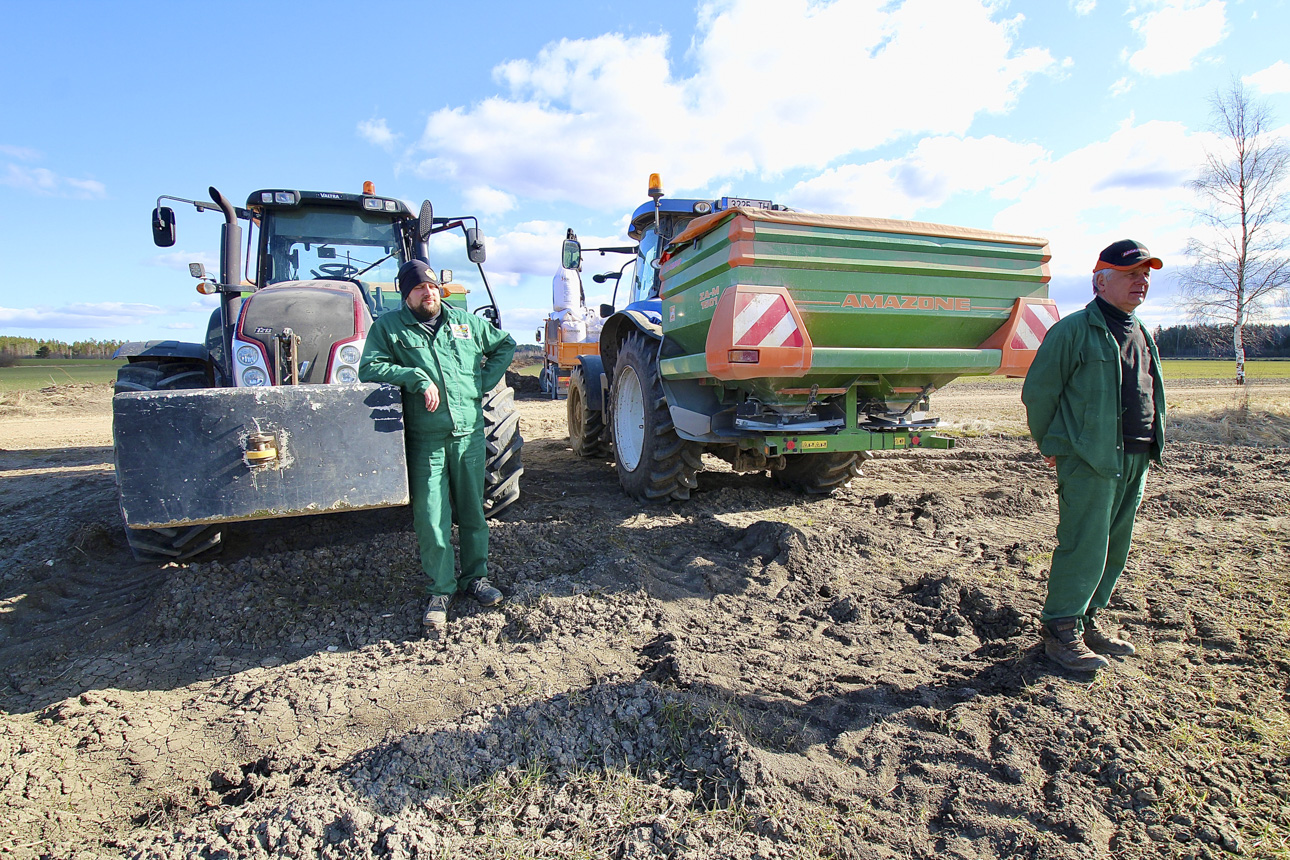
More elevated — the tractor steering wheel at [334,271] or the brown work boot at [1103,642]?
the tractor steering wheel at [334,271]

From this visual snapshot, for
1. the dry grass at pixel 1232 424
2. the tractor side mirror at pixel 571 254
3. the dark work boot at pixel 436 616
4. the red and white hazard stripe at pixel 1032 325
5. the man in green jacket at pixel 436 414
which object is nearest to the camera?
the dark work boot at pixel 436 616

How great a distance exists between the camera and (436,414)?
3.42 m

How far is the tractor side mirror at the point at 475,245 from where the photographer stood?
5.66 m

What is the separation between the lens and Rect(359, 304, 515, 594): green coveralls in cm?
340

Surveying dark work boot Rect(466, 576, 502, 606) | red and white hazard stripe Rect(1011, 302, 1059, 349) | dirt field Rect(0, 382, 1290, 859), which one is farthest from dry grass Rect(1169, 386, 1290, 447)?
dark work boot Rect(466, 576, 502, 606)

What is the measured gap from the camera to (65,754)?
7.82 ft

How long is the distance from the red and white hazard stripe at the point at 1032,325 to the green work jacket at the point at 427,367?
11.5 feet

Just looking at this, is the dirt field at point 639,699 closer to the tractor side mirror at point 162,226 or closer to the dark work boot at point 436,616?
the dark work boot at point 436,616

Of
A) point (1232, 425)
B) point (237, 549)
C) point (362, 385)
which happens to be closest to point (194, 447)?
point (362, 385)

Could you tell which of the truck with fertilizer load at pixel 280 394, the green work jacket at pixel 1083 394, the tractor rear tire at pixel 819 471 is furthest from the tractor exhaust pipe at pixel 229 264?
the green work jacket at pixel 1083 394

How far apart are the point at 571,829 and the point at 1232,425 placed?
38.5 ft

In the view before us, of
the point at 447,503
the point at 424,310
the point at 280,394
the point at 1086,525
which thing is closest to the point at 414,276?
the point at 424,310

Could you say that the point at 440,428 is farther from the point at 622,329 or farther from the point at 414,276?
the point at 622,329

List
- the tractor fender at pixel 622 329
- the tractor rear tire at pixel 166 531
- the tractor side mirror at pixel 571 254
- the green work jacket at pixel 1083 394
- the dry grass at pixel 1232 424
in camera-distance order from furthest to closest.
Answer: the dry grass at pixel 1232 424 < the tractor side mirror at pixel 571 254 < the tractor fender at pixel 622 329 < the tractor rear tire at pixel 166 531 < the green work jacket at pixel 1083 394
